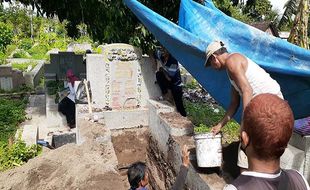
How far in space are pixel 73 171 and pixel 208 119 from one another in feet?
13.5

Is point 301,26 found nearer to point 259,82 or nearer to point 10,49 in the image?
point 259,82

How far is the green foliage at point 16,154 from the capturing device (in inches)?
224

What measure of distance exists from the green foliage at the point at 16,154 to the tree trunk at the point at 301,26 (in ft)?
18.0

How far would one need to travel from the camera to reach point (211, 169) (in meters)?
3.34

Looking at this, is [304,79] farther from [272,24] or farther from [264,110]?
[272,24]

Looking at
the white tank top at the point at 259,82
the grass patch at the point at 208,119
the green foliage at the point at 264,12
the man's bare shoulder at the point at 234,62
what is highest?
the green foliage at the point at 264,12

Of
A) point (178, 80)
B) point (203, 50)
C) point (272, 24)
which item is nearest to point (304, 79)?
point (203, 50)

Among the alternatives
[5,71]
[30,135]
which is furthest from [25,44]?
[30,135]

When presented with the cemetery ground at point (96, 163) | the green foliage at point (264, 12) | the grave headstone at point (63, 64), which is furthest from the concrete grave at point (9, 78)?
the green foliage at point (264, 12)

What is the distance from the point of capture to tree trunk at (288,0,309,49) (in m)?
6.50

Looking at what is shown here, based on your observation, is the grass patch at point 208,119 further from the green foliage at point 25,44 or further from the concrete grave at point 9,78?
the green foliage at point 25,44

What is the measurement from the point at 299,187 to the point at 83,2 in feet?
20.4

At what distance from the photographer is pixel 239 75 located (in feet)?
8.57

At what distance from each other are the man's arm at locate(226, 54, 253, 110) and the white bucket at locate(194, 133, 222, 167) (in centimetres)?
67
